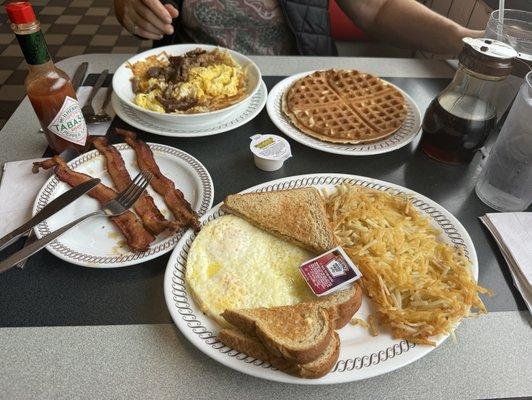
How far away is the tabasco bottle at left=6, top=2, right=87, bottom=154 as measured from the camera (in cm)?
130

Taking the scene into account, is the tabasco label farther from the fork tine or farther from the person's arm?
the person's arm

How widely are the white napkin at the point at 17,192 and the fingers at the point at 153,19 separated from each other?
0.99 m

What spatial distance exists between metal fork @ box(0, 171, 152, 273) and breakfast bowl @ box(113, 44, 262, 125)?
1.07 feet

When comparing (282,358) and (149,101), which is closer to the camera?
(282,358)

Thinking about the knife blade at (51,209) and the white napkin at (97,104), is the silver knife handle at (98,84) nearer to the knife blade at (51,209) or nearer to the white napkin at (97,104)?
the white napkin at (97,104)

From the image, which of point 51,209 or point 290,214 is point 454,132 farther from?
point 51,209

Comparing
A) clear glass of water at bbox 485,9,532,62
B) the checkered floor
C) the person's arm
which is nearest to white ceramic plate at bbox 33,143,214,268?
clear glass of water at bbox 485,9,532,62

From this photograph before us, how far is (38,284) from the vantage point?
120 centimetres

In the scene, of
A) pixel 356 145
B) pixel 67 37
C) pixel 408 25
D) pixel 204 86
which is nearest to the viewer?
pixel 356 145

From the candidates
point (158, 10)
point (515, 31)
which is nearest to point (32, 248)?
point (158, 10)

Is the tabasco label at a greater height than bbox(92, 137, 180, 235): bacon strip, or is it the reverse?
the tabasco label

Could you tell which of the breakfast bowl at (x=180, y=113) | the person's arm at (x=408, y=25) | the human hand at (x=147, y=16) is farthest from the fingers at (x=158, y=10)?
the person's arm at (x=408, y=25)

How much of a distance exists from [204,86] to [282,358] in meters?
1.33

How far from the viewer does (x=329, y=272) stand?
3.68ft
